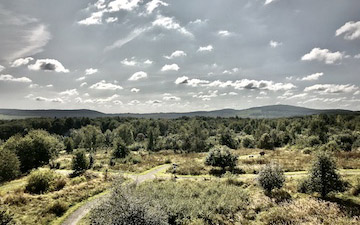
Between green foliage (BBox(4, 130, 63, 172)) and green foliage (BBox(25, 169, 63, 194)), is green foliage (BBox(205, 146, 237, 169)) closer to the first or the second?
green foliage (BBox(25, 169, 63, 194))

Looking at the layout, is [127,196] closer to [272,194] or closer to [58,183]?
[272,194]

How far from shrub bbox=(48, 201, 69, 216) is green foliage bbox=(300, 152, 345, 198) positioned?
23513 millimetres

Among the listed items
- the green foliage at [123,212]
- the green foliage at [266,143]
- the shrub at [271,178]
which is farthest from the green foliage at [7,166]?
the green foliage at [266,143]

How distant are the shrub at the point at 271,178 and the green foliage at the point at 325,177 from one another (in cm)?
272

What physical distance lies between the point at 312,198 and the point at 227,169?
1561 centimetres

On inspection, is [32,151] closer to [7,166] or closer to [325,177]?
[7,166]

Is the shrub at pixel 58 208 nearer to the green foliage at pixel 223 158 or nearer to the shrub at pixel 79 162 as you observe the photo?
the shrub at pixel 79 162

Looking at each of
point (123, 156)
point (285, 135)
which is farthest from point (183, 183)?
point (285, 135)

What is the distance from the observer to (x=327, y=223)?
14.5 m

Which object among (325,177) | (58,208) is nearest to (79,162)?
(58,208)

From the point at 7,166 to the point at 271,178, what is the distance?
119ft

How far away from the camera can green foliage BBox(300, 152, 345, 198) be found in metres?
18.6

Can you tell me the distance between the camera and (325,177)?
61.2 ft

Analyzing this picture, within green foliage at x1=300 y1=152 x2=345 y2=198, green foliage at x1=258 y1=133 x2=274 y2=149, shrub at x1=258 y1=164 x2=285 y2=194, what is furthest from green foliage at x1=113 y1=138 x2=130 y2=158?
green foliage at x1=300 y1=152 x2=345 y2=198
